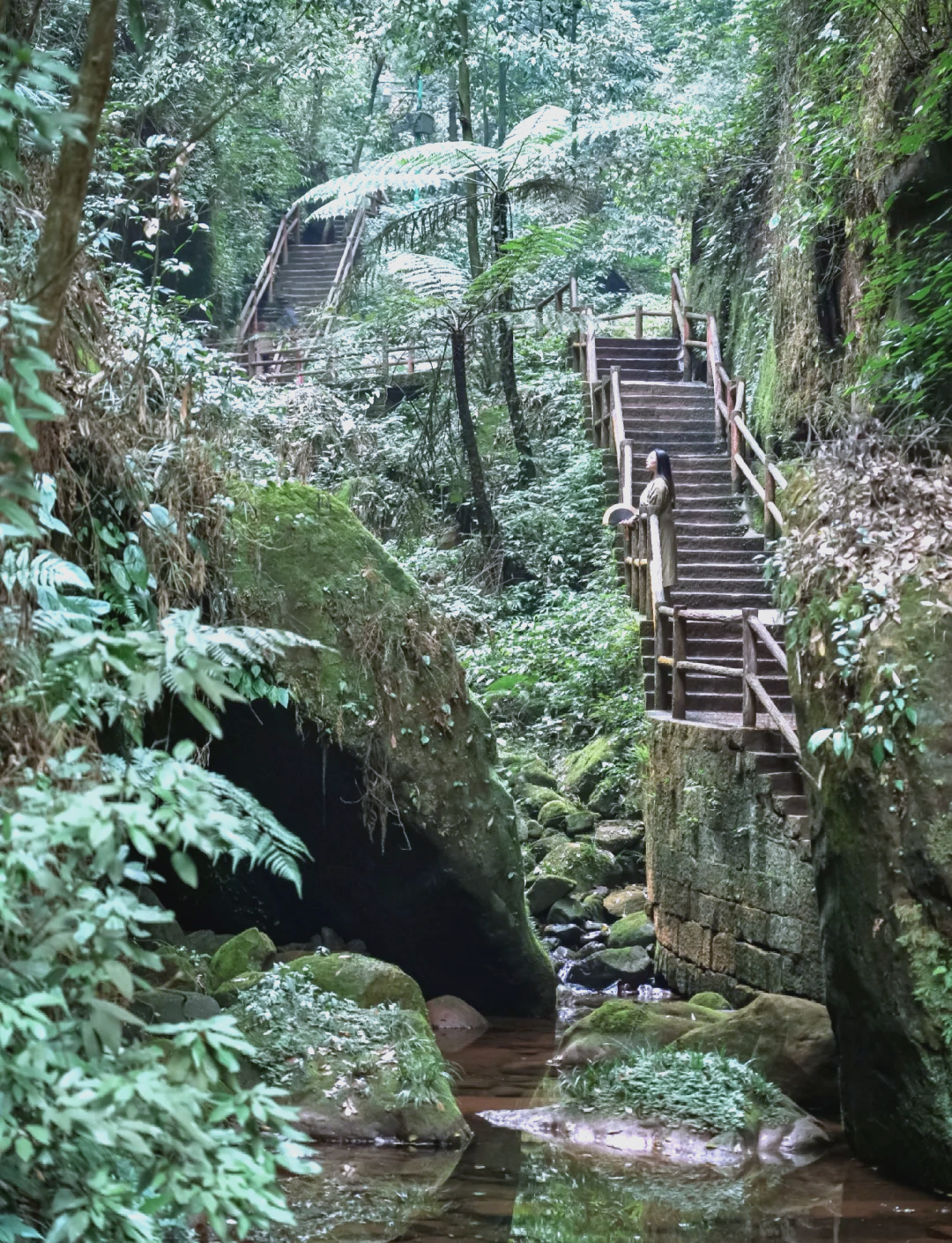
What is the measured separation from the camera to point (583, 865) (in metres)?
11.6

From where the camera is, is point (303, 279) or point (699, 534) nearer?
point (699, 534)

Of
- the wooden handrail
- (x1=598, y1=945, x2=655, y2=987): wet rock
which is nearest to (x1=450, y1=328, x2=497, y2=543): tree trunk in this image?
the wooden handrail

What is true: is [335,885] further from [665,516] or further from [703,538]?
[703,538]

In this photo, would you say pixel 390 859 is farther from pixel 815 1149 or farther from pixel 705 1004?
pixel 815 1149

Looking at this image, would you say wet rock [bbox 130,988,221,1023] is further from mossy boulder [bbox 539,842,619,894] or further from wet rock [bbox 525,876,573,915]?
Answer: mossy boulder [bbox 539,842,619,894]

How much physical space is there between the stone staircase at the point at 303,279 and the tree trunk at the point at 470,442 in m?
9.31

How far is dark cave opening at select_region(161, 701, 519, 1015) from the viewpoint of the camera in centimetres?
809

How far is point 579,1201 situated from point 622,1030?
1.91 meters

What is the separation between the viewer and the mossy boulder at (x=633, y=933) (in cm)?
1028

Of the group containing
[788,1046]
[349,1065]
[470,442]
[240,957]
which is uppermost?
[470,442]

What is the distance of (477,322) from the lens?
17.0 metres

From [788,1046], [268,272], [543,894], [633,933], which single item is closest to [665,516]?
[543,894]

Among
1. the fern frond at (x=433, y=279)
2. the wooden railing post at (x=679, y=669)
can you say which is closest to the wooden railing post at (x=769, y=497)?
the wooden railing post at (x=679, y=669)

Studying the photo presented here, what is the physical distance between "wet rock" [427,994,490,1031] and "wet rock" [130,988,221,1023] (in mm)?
2743
